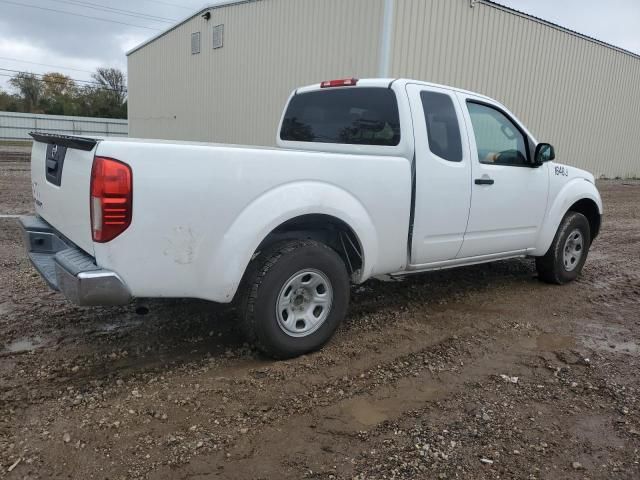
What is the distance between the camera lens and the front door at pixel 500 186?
4.70 metres

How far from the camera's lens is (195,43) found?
21.2 m

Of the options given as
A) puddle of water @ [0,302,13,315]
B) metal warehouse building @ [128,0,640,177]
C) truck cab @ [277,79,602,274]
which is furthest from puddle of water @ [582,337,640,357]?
metal warehouse building @ [128,0,640,177]

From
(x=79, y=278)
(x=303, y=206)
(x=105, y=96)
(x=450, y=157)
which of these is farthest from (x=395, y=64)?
(x=105, y=96)

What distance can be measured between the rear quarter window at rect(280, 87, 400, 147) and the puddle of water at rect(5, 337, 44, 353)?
2806 millimetres

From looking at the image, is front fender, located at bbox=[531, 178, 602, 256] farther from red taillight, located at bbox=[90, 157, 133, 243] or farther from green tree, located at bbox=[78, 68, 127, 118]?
green tree, located at bbox=[78, 68, 127, 118]

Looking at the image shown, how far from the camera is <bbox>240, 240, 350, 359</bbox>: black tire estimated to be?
3426 millimetres

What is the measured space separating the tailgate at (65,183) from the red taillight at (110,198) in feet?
0.34

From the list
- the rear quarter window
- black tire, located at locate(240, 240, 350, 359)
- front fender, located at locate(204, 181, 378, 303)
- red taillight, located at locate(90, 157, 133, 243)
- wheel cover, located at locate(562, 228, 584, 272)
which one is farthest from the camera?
wheel cover, located at locate(562, 228, 584, 272)

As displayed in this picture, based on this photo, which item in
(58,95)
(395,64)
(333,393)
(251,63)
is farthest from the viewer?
(58,95)

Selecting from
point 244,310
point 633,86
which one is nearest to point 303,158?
point 244,310

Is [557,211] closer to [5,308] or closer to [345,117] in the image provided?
[345,117]

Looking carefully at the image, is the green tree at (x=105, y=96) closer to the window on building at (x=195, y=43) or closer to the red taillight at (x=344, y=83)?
the window on building at (x=195, y=43)

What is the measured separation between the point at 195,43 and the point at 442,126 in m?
19.0

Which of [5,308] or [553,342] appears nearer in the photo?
[553,342]
